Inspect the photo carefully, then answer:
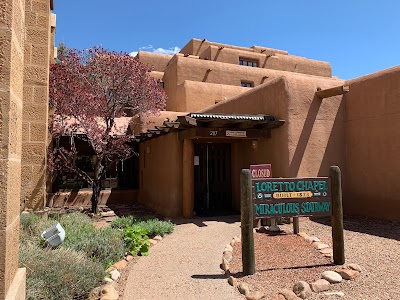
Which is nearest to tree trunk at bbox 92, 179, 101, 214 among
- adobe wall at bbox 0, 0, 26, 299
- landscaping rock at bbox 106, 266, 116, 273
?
landscaping rock at bbox 106, 266, 116, 273

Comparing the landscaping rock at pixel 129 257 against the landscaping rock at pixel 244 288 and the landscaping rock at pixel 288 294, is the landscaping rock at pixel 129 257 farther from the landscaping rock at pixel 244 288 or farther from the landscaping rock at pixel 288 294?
the landscaping rock at pixel 288 294

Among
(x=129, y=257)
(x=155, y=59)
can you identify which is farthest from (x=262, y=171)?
(x=155, y=59)

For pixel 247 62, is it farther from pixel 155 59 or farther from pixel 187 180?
pixel 187 180

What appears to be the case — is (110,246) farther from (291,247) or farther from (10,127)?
(10,127)

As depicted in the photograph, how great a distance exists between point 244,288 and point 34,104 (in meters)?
6.15

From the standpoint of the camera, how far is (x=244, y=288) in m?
4.39

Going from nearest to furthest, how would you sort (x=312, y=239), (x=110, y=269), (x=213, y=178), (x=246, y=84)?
(x=110, y=269) < (x=312, y=239) < (x=213, y=178) < (x=246, y=84)

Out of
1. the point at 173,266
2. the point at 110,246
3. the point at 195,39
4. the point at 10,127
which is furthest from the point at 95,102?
the point at 195,39

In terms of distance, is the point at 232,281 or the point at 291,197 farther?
the point at 291,197

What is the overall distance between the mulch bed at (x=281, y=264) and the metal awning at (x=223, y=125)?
3.57 meters

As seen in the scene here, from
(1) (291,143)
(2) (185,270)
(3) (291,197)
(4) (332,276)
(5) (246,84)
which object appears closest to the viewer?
(4) (332,276)

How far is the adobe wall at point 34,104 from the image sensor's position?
7.15 m

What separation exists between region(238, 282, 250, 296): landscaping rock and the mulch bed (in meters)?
0.09

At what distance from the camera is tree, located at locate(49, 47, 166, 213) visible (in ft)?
37.2
